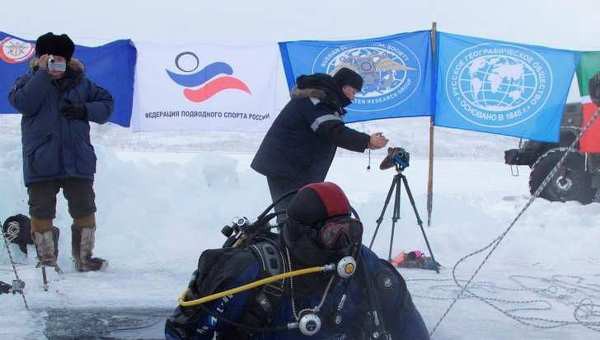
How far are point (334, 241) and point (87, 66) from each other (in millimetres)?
5887

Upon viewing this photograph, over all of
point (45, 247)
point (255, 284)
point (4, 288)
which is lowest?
point (4, 288)

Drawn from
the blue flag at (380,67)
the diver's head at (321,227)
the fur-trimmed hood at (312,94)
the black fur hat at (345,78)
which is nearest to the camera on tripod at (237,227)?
the diver's head at (321,227)

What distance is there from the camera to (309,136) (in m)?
4.56

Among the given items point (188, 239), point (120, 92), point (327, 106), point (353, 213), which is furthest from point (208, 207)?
point (353, 213)

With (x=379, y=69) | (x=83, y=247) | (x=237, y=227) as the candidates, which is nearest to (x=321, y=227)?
(x=237, y=227)

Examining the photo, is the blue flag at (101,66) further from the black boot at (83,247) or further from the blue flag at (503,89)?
the blue flag at (503,89)

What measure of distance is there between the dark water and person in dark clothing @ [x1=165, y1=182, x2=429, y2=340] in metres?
1.58

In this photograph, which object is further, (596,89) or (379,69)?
(379,69)

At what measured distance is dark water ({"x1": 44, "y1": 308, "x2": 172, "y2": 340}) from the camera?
3938 millimetres

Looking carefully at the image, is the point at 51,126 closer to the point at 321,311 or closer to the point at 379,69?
the point at 321,311

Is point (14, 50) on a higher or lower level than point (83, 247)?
higher

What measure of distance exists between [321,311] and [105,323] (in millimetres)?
2084

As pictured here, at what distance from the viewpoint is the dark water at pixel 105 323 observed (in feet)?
12.9

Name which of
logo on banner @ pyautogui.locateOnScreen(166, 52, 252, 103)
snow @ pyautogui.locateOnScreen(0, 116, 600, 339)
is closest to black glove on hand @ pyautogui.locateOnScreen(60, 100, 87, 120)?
snow @ pyautogui.locateOnScreen(0, 116, 600, 339)
